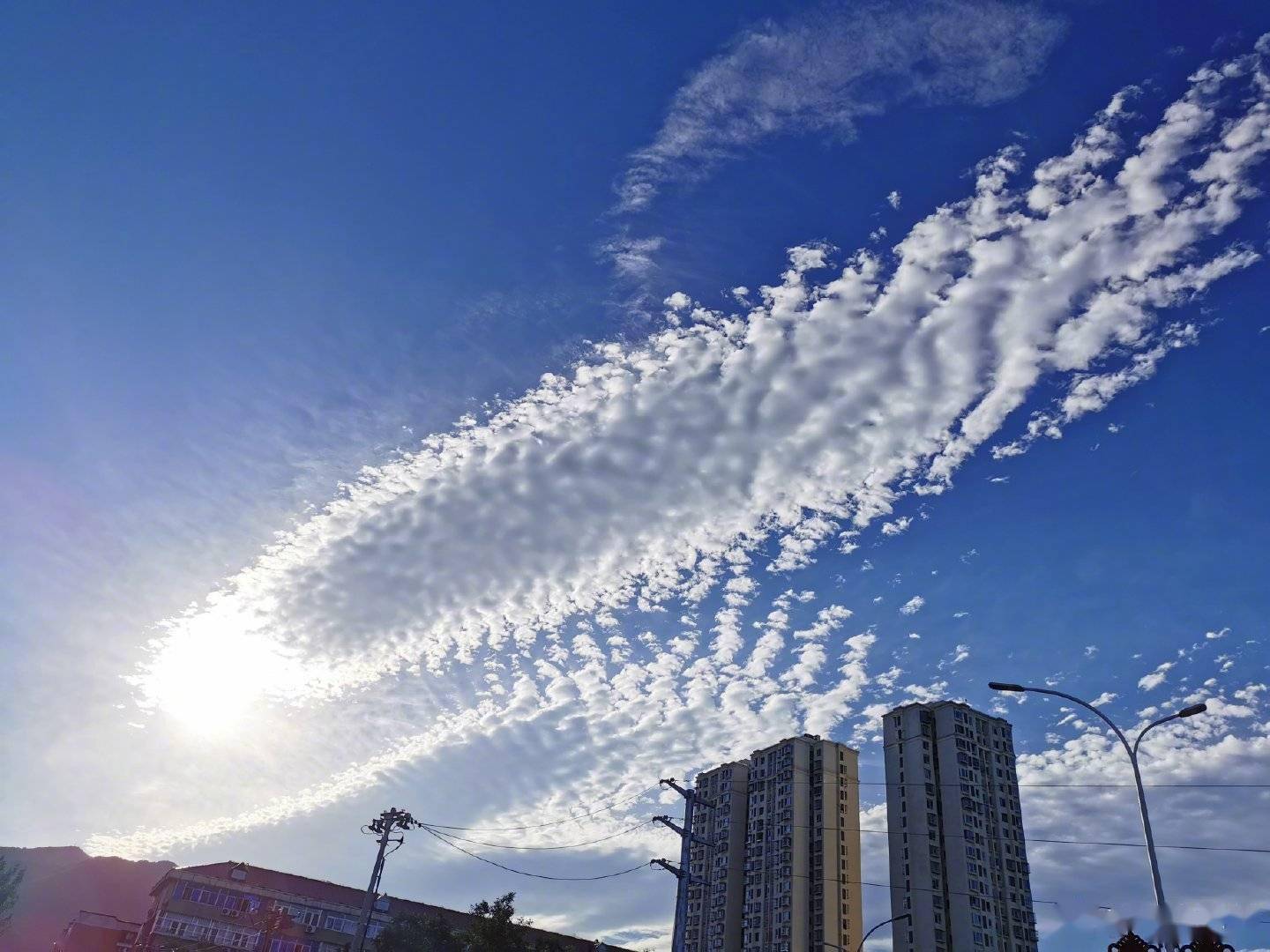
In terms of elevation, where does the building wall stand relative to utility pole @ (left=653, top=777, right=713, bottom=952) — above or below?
above

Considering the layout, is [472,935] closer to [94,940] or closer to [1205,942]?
[1205,942]

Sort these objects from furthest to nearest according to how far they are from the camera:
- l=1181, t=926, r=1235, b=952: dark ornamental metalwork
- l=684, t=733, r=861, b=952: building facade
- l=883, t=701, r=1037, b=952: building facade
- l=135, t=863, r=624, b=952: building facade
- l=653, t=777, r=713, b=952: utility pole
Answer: l=684, t=733, r=861, b=952: building facade, l=883, t=701, r=1037, b=952: building facade, l=135, t=863, r=624, b=952: building facade, l=653, t=777, r=713, b=952: utility pole, l=1181, t=926, r=1235, b=952: dark ornamental metalwork

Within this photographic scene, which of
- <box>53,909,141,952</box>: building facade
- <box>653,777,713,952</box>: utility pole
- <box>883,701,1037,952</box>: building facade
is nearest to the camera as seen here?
<box>653,777,713,952</box>: utility pole

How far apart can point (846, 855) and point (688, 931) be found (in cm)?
1936

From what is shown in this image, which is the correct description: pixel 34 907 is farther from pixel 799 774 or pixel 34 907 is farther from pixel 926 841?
pixel 926 841

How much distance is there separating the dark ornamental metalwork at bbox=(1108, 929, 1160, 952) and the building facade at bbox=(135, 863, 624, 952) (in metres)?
47.7

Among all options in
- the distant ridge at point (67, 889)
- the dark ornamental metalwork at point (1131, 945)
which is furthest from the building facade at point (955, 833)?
the distant ridge at point (67, 889)

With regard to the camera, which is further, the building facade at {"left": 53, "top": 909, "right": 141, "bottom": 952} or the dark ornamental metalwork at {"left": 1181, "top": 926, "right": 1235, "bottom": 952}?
the building facade at {"left": 53, "top": 909, "right": 141, "bottom": 952}

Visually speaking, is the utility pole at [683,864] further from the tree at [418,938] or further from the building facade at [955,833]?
the building facade at [955,833]

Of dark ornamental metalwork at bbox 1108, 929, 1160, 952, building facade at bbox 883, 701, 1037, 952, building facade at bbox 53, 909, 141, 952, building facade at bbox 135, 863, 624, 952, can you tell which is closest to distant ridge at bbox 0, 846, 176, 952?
building facade at bbox 53, 909, 141, 952

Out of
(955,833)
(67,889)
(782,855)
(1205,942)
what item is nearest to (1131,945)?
(1205,942)

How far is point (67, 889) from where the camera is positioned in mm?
125312

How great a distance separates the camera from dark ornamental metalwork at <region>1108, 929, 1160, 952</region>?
24.0 m

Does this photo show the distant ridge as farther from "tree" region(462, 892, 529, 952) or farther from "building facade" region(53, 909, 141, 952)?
"tree" region(462, 892, 529, 952)
